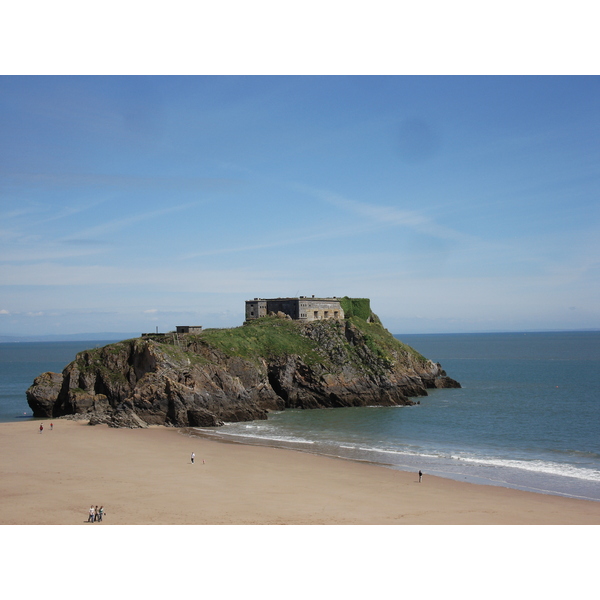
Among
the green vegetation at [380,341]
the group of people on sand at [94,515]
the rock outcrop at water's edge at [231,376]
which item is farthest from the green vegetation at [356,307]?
the group of people on sand at [94,515]

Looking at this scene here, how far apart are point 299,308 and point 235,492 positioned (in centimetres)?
5435

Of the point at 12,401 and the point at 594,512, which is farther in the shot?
the point at 12,401

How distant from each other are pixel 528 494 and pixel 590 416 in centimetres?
3274

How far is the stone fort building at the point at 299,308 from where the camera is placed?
85.8m

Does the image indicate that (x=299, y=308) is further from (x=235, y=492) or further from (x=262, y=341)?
(x=235, y=492)

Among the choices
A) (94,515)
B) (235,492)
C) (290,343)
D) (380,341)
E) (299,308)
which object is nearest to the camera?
(94,515)

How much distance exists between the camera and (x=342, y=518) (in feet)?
89.0

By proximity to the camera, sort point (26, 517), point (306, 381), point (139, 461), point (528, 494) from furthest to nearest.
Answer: point (306, 381)
point (139, 461)
point (528, 494)
point (26, 517)

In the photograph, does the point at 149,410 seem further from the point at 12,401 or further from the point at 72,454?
the point at 12,401

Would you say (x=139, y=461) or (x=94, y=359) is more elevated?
(x=94, y=359)

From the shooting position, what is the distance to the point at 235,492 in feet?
106

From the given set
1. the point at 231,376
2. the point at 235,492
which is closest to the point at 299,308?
the point at 231,376

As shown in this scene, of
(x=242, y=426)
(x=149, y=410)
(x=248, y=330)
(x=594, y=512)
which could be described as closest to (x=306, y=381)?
(x=248, y=330)

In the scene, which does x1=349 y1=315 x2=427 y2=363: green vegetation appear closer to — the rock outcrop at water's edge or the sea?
the rock outcrop at water's edge
